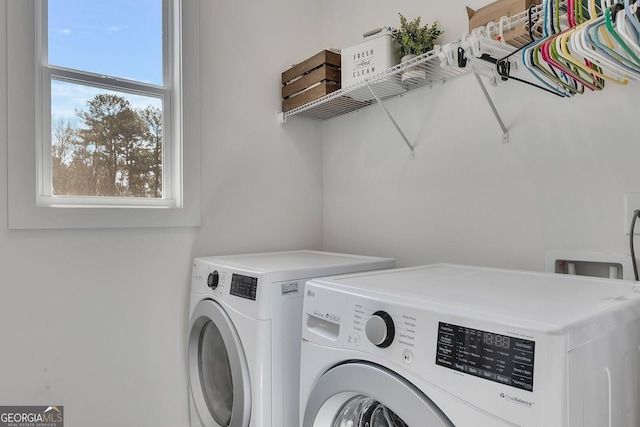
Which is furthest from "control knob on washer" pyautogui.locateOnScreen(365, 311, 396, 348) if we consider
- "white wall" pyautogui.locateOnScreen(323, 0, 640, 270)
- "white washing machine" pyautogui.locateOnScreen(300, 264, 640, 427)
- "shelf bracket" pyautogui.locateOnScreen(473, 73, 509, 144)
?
"shelf bracket" pyautogui.locateOnScreen(473, 73, 509, 144)

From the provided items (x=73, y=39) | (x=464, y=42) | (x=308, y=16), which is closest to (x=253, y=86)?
(x=308, y=16)

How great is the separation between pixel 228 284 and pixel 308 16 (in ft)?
5.17

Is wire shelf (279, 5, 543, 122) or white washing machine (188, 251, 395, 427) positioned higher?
wire shelf (279, 5, 543, 122)

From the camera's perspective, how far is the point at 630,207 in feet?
3.96

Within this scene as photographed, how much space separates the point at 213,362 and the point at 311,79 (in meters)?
1.31

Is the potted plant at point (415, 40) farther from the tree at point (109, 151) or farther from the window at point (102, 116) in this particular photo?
the tree at point (109, 151)

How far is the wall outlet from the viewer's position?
1195 millimetres

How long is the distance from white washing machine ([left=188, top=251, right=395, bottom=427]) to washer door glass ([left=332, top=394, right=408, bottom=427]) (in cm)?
32

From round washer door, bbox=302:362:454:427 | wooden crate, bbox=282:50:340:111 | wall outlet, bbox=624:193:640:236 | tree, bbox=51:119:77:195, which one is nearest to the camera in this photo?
round washer door, bbox=302:362:454:427

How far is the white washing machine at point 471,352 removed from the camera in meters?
0.67

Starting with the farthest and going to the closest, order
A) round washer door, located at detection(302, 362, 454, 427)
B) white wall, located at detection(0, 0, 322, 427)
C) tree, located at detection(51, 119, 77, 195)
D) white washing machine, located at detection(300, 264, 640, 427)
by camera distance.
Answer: tree, located at detection(51, 119, 77, 195)
white wall, located at detection(0, 0, 322, 427)
round washer door, located at detection(302, 362, 454, 427)
white washing machine, located at detection(300, 264, 640, 427)

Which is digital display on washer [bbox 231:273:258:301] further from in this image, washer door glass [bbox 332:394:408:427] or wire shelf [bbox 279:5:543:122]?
wire shelf [bbox 279:5:543:122]

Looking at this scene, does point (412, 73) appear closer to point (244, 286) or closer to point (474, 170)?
point (474, 170)

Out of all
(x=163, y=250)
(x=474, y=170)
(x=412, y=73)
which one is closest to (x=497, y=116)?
(x=474, y=170)
